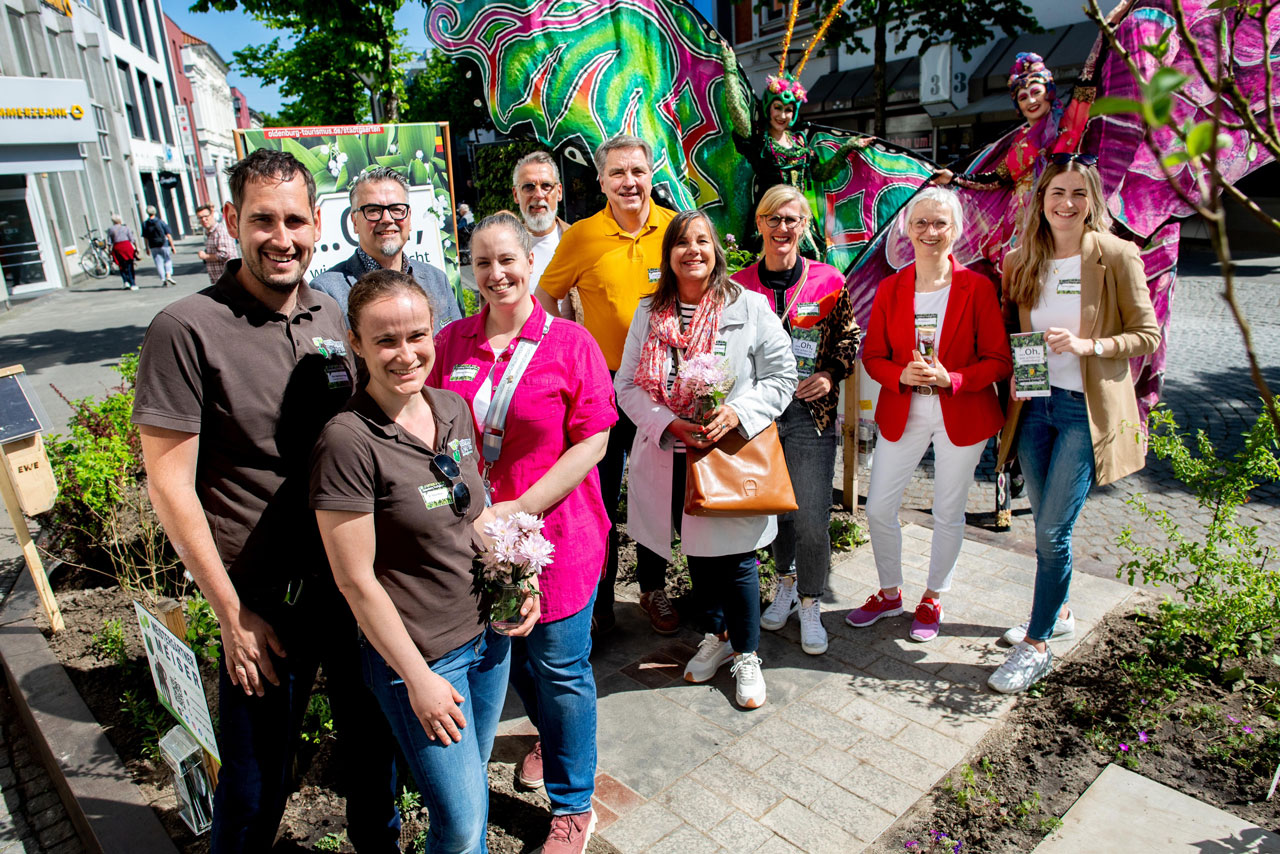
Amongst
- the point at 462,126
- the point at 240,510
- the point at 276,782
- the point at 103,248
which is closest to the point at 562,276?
the point at 240,510

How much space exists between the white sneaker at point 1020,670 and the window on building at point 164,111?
46.2 meters

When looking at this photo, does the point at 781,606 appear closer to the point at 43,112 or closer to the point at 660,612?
the point at 660,612

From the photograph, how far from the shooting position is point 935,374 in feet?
11.0

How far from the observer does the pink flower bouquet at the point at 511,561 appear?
211 centimetres

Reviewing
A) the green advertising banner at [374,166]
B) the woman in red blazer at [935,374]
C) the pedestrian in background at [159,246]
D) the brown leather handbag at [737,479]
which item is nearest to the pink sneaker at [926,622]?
the woman in red blazer at [935,374]

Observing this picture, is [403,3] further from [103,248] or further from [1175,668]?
[103,248]

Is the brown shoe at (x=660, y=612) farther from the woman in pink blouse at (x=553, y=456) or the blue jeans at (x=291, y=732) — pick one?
the blue jeans at (x=291, y=732)

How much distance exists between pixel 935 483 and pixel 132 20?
43.8 m

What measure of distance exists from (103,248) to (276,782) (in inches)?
998

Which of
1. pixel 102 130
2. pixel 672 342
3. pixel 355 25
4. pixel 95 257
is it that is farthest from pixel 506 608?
pixel 102 130

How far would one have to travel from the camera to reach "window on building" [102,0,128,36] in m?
32.0

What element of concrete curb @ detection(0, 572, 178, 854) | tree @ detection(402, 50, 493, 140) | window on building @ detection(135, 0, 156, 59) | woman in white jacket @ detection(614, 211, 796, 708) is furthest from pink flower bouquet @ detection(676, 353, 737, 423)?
window on building @ detection(135, 0, 156, 59)

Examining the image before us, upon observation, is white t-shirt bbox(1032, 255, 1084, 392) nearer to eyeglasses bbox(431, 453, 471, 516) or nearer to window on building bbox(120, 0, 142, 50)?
eyeglasses bbox(431, 453, 471, 516)

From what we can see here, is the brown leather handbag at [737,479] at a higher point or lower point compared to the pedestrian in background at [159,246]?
lower
